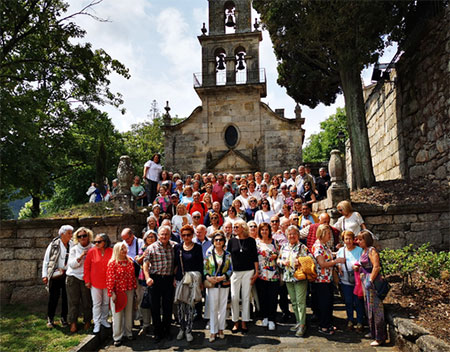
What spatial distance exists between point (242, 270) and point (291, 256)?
833mm

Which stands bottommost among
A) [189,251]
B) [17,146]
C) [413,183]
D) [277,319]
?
[277,319]

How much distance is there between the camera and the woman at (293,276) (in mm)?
5453

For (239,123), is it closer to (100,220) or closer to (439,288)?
(100,220)

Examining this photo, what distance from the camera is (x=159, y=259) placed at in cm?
552

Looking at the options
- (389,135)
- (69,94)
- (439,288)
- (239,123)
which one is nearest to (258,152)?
(239,123)

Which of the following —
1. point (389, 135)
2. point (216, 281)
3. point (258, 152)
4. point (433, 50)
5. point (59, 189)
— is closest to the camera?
point (216, 281)

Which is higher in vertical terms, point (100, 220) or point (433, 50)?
point (433, 50)

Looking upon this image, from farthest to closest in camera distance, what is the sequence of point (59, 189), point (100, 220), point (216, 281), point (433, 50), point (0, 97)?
point (59, 189) < point (433, 50) < point (0, 97) < point (100, 220) < point (216, 281)

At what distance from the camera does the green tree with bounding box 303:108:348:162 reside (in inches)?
1499

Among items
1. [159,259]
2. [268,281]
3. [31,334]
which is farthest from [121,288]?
[268,281]

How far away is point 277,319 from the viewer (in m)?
6.07

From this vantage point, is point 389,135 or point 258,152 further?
point 258,152

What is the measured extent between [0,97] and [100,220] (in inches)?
163

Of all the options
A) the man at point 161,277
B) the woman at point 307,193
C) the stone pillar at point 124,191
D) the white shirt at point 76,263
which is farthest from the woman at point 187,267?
the woman at point 307,193
